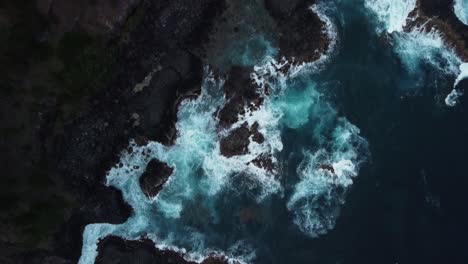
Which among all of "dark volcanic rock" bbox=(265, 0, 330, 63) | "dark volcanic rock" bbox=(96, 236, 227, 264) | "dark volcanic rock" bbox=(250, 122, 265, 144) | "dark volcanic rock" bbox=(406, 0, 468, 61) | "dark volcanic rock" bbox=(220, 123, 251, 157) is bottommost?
"dark volcanic rock" bbox=(96, 236, 227, 264)

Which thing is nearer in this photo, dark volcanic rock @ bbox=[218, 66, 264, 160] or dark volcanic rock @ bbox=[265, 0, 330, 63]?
dark volcanic rock @ bbox=[265, 0, 330, 63]

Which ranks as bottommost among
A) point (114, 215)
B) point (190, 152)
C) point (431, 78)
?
point (114, 215)

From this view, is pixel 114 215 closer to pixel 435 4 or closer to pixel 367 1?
pixel 367 1

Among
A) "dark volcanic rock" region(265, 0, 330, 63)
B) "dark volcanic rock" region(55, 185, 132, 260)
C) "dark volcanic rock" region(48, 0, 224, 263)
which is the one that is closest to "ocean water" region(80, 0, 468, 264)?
"dark volcanic rock" region(55, 185, 132, 260)

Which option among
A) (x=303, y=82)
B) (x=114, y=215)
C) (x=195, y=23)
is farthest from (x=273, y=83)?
(x=114, y=215)

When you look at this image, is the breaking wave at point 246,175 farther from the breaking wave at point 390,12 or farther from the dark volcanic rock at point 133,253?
the breaking wave at point 390,12

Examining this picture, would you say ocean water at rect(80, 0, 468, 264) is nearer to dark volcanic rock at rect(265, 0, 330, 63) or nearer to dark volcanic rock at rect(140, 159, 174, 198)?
dark volcanic rock at rect(140, 159, 174, 198)

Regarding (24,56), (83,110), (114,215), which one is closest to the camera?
(24,56)
